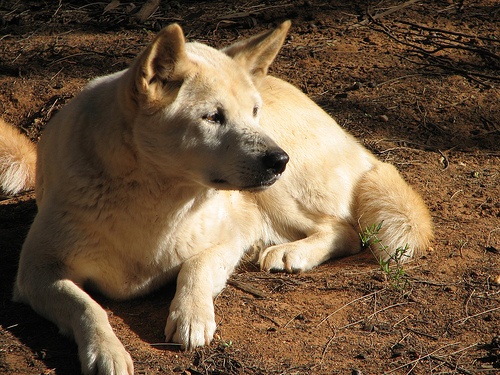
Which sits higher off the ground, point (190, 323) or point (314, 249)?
point (190, 323)

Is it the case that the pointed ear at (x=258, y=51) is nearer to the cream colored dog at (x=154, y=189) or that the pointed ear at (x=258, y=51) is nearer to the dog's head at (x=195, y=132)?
the cream colored dog at (x=154, y=189)

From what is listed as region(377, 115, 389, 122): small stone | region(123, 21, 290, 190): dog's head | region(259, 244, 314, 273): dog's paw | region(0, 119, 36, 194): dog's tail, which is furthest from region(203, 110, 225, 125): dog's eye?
region(377, 115, 389, 122): small stone

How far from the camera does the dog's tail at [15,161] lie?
15.5 ft

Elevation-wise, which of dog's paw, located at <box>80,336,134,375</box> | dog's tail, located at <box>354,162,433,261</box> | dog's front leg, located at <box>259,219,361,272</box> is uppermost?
dog's paw, located at <box>80,336,134,375</box>

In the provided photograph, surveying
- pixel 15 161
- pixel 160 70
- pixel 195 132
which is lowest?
pixel 15 161

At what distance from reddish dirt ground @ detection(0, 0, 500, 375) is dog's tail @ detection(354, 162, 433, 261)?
0.12 metres

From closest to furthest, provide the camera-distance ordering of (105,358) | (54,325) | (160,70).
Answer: (105,358), (160,70), (54,325)

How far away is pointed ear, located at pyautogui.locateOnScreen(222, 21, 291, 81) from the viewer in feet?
11.2

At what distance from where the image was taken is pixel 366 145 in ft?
A: 17.6

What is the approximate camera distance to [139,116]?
302 cm

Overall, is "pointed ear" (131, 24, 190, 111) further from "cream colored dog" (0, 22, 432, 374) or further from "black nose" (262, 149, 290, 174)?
"black nose" (262, 149, 290, 174)

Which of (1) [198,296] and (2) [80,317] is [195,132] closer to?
(1) [198,296]

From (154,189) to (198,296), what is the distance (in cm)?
56

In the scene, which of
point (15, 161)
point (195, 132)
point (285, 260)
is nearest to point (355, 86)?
point (285, 260)
